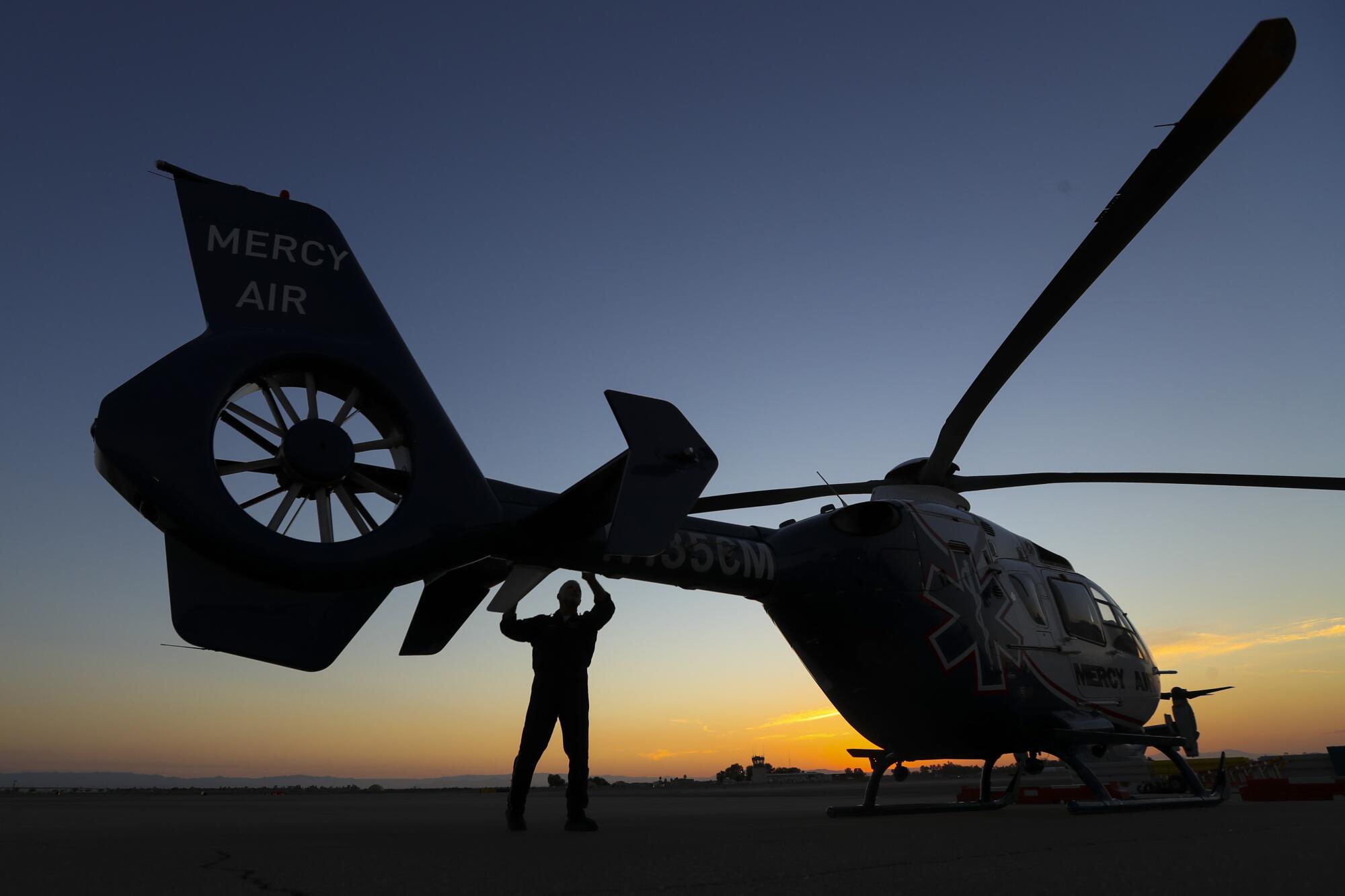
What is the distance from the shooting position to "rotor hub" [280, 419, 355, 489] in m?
4.82

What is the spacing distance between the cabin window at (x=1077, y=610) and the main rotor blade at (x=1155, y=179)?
9.46 ft

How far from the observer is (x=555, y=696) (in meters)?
6.80

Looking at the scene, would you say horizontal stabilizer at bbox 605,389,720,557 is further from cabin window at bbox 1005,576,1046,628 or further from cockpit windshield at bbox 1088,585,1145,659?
cockpit windshield at bbox 1088,585,1145,659

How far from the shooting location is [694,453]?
5.55m

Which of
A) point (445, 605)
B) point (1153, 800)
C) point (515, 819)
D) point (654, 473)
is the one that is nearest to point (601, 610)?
point (445, 605)

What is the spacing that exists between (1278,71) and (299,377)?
5.97 m

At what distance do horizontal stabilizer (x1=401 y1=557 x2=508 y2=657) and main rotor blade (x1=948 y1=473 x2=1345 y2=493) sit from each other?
18.0ft

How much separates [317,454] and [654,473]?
1.94 m

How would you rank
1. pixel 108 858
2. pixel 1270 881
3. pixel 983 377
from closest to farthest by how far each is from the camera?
pixel 1270 881, pixel 108 858, pixel 983 377

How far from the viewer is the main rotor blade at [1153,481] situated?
8.35 meters

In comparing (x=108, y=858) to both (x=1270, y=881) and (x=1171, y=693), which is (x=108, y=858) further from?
(x=1171, y=693)

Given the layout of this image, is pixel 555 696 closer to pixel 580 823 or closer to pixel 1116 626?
pixel 580 823

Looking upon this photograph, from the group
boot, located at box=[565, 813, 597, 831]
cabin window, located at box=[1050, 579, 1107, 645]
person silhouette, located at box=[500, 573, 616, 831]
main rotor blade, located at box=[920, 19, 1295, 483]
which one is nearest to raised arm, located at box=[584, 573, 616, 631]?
person silhouette, located at box=[500, 573, 616, 831]

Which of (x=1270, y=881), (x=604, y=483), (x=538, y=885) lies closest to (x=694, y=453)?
(x=604, y=483)
